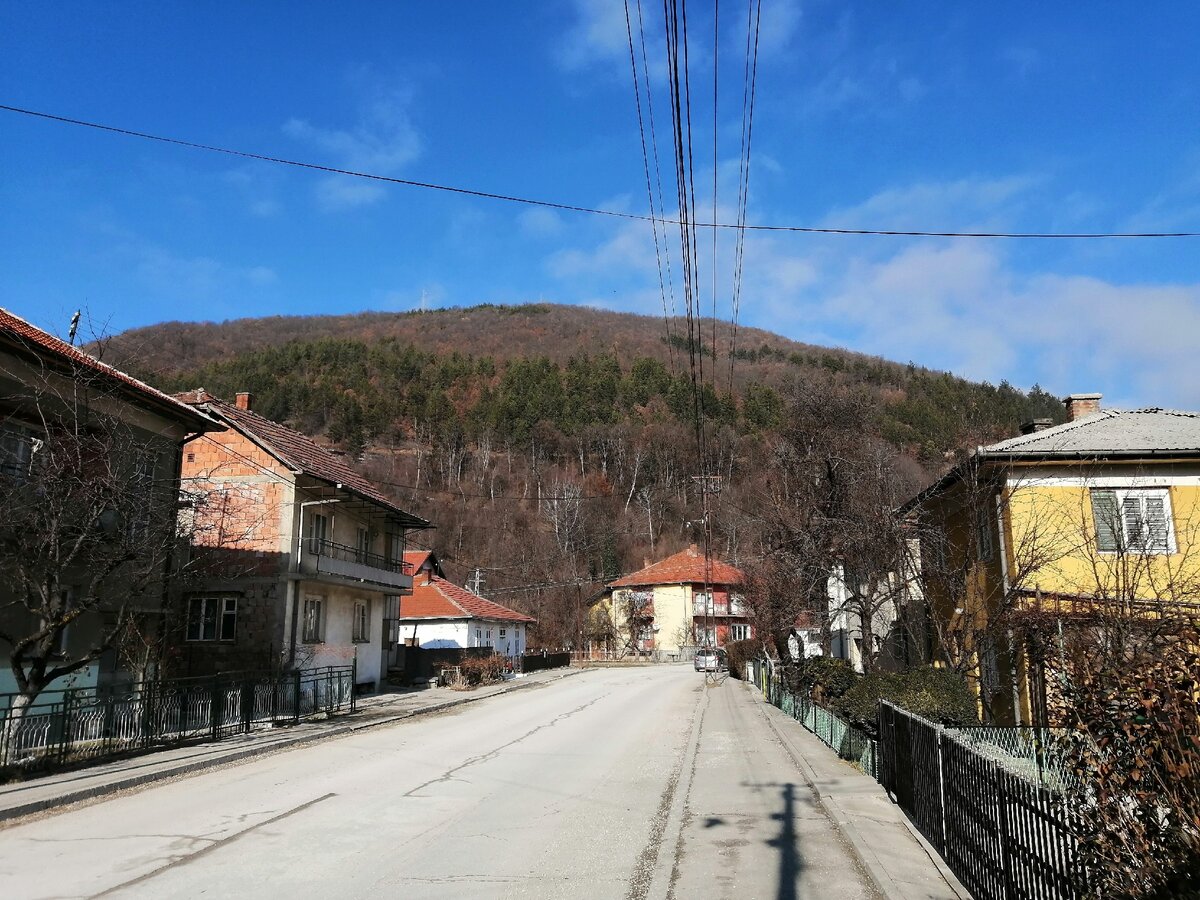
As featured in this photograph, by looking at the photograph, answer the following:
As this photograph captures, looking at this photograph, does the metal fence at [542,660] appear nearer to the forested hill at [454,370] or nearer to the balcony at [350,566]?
the balcony at [350,566]

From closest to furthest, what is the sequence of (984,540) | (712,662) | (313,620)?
(984,540)
(313,620)
(712,662)

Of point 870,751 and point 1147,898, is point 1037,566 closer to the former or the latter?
point 870,751

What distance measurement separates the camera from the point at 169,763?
1348 cm

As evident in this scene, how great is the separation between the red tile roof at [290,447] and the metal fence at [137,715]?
852cm

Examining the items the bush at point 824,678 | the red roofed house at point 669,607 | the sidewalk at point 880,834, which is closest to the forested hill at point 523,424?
the red roofed house at point 669,607

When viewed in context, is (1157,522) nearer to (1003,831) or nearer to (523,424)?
(1003,831)

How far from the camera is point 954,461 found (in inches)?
722

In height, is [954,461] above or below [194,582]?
above

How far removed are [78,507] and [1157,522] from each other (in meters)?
20.5

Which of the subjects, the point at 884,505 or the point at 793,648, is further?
the point at 793,648

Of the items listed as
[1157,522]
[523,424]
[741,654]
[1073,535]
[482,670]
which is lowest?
[482,670]

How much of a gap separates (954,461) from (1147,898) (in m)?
15.6

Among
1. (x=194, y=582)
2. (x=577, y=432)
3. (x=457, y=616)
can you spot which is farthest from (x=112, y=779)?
(x=577, y=432)

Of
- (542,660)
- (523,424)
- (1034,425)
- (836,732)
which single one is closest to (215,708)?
(836,732)
